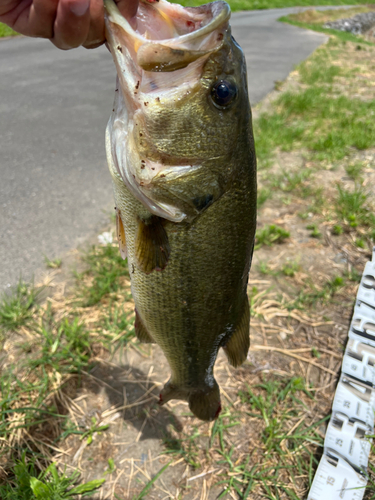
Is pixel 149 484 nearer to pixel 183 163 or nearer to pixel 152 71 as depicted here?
pixel 183 163

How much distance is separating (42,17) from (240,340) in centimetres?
134

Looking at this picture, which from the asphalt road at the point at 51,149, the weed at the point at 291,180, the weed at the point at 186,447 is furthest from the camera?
the weed at the point at 291,180

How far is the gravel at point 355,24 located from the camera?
2409 centimetres

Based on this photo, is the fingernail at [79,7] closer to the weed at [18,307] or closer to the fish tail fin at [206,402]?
the fish tail fin at [206,402]

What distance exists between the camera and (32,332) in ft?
7.34

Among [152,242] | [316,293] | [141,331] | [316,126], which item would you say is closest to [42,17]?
[152,242]

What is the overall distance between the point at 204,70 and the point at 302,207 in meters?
2.82

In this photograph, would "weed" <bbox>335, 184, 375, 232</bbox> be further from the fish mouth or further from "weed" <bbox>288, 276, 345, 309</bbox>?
the fish mouth

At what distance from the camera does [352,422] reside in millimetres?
1889

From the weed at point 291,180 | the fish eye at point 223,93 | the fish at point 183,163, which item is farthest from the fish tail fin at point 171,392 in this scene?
the weed at point 291,180

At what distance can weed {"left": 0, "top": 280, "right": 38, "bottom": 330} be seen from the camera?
224cm

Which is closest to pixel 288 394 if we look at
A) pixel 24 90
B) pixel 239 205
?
pixel 239 205

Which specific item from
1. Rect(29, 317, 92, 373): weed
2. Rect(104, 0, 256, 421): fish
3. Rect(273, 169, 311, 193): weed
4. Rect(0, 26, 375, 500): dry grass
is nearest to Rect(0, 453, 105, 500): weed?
Rect(0, 26, 375, 500): dry grass

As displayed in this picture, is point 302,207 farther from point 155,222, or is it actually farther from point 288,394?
point 155,222
